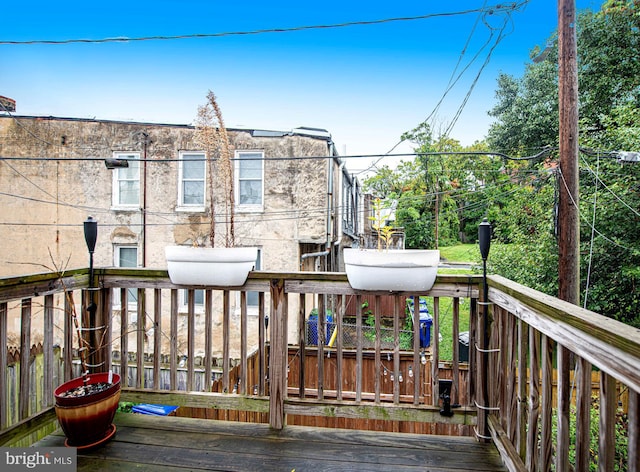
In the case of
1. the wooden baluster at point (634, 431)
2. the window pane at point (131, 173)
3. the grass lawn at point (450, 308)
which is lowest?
the grass lawn at point (450, 308)

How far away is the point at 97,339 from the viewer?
1800 mm

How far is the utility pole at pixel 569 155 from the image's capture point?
339cm

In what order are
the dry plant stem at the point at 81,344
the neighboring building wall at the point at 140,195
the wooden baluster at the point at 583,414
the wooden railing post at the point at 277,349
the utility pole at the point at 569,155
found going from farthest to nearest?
the neighboring building wall at the point at 140,195, the utility pole at the point at 569,155, the wooden railing post at the point at 277,349, the dry plant stem at the point at 81,344, the wooden baluster at the point at 583,414

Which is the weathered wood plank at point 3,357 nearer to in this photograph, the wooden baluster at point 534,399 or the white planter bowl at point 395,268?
the white planter bowl at point 395,268

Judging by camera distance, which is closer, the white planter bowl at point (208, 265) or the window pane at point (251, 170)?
the white planter bowl at point (208, 265)

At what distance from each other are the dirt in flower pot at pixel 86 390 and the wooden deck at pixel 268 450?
0.21m

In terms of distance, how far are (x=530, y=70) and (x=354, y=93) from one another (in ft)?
17.0

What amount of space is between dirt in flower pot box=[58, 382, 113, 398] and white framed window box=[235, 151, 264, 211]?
5107 mm

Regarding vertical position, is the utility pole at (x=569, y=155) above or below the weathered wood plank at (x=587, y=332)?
above

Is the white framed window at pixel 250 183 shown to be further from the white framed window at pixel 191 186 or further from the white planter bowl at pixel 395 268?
the white planter bowl at pixel 395 268

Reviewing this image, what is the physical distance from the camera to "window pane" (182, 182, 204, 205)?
666 cm

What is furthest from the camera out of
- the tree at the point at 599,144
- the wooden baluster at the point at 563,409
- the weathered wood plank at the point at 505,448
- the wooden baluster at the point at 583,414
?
the tree at the point at 599,144

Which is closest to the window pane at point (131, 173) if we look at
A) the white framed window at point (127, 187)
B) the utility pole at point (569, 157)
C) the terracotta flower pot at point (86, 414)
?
the white framed window at point (127, 187)

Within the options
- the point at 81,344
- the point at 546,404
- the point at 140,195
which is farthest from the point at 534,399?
the point at 140,195
